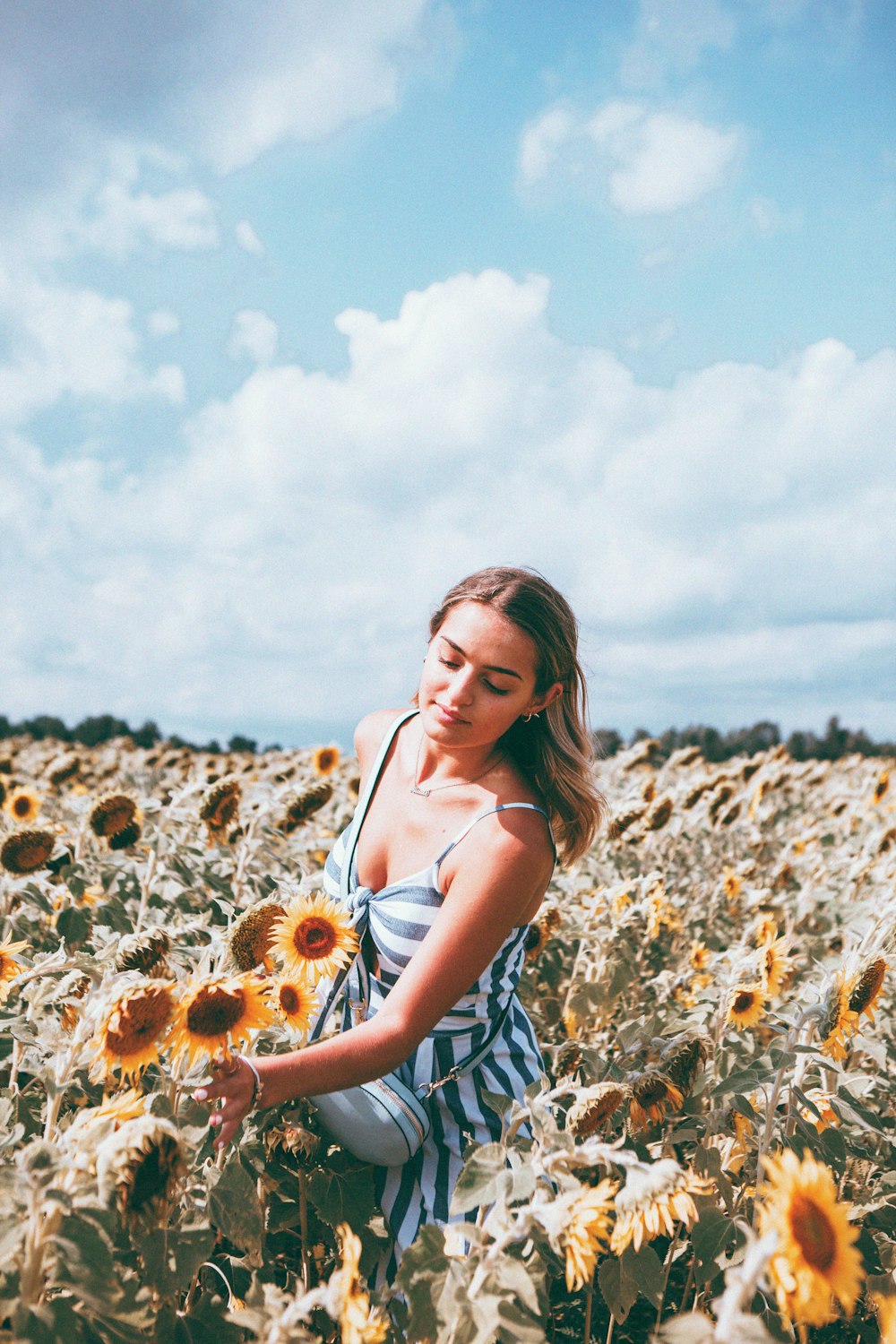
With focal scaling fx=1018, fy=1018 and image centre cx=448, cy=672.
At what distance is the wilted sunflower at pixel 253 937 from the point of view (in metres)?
2.30

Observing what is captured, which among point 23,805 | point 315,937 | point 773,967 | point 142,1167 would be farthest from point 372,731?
point 23,805

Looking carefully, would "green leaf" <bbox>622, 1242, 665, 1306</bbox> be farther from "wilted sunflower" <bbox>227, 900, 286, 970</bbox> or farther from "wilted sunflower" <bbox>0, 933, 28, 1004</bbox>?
"wilted sunflower" <bbox>0, 933, 28, 1004</bbox>

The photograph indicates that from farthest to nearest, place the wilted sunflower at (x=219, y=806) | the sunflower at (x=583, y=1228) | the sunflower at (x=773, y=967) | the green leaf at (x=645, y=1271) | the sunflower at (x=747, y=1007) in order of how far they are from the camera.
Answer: the wilted sunflower at (x=219, y=806), the sunflower at (x=773, y=967), the sunflower at (x=747, y=1007), the green leaf at (x=645, y=1271), the sunflower at (x=583, y=1228)

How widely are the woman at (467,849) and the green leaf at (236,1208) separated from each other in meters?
0.36

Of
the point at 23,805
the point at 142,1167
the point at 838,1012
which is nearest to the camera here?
the point at 142,1167

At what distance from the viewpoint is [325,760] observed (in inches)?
280

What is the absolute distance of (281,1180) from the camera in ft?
8.34

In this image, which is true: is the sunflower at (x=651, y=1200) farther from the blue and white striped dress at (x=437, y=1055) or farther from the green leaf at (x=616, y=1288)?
the blue and white striped dress at (x=437, y=1055)

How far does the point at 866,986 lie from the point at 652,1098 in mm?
669

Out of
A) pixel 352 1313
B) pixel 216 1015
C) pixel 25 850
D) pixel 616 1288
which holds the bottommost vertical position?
pixel 616 1288

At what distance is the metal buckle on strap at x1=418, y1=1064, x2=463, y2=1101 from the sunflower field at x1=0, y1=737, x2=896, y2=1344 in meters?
0.28

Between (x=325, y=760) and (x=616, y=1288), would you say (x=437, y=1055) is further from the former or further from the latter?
(x=325, y=760)

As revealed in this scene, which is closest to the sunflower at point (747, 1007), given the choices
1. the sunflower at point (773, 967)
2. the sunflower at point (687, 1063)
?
the sunflower at point (773, 967)

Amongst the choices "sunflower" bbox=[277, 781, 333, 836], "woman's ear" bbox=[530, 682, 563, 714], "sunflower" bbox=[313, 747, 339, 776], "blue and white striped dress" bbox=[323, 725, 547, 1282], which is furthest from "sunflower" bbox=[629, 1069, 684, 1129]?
"sunflower" bbox=[313, 747, 339, 776]
